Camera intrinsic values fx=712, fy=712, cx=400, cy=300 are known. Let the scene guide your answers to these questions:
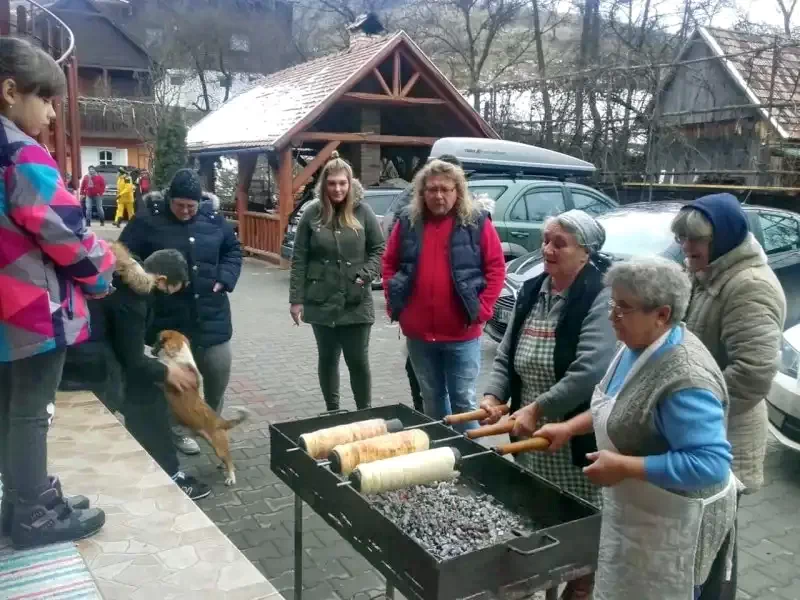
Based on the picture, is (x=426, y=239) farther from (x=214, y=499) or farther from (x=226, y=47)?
(x=226, y=47)

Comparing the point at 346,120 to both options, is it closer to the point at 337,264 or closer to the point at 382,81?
the point at 382,81

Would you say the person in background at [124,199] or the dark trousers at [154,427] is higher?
the person in background at [124,199]

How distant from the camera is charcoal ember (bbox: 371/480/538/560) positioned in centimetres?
230

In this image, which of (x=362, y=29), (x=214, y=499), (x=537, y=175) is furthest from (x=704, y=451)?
(x=362, y=29)

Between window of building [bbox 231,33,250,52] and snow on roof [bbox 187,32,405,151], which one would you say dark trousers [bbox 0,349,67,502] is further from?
window of building [bbox 231,33,250,52]

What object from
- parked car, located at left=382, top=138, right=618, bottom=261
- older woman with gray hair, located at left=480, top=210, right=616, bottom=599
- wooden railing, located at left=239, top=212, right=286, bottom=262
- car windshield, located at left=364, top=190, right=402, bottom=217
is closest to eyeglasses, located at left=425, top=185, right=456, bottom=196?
older woman with gray hair, located at left=480, top=210, right=616, bottom=599

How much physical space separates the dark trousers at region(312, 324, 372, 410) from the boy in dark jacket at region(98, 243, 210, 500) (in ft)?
3.27

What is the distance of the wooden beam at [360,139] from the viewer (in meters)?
14.6

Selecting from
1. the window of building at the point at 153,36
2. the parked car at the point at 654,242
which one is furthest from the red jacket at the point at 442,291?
the window of building at the point at 153,36

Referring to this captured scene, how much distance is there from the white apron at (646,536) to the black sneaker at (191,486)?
2.60 meters

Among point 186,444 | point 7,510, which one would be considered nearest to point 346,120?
point 186,444

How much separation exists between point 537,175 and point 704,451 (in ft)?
33.7

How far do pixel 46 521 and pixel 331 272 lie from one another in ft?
7.66

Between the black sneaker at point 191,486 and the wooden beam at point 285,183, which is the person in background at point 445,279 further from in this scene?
the wooden beam at point 285,183
